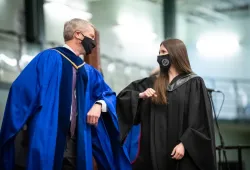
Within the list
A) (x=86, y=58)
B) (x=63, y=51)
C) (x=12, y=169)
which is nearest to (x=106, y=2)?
(x=86, y=58)

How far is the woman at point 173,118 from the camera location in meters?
2.33

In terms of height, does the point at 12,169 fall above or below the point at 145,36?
below

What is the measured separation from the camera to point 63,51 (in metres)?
2.45

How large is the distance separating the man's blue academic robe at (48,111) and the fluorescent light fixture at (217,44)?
10.3 ft

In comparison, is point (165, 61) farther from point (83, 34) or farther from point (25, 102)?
point (25, 102)

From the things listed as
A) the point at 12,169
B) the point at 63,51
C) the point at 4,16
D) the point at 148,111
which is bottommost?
the point at 12,169

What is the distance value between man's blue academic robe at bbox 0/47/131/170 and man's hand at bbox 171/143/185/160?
44 cm

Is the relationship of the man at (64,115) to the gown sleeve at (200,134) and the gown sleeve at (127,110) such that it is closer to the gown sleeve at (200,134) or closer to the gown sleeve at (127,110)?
the gown sleeve at (127,110)

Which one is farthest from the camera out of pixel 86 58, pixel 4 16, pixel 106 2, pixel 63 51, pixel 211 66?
pixel 211 66

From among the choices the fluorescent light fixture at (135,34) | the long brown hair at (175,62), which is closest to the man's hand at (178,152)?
the long brown hair at (175,62)

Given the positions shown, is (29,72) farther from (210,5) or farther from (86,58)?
(210,5)

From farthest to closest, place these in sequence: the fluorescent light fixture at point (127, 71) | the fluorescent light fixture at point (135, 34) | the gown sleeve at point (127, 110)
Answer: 1. the fluorescent light fixture at point (135, 34)
2. the fluorescent light fixture at point (127, 71)
3. the gown sleeve at point (127, 110)

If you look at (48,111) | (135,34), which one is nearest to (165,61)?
(48,111)

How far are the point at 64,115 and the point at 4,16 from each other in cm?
191
